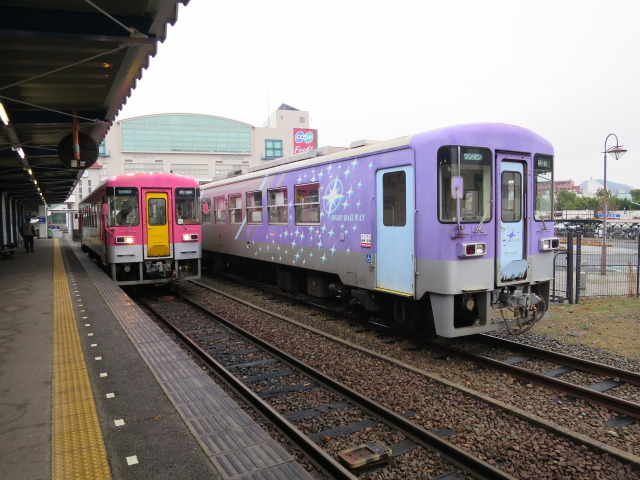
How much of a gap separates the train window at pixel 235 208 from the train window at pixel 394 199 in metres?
6.94

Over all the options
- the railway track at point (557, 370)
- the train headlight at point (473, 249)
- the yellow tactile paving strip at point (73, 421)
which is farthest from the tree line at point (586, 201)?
the yellow tactile paving strip at point (73, 421)

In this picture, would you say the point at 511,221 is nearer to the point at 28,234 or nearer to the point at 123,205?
the point at 123,205

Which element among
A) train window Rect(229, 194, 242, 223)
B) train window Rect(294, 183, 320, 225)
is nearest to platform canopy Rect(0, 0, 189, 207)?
train window Rect(294, 183, 320, 225)

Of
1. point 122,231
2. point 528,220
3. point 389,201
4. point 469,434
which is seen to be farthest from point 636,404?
point 122,231

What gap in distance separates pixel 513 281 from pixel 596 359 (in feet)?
4.89

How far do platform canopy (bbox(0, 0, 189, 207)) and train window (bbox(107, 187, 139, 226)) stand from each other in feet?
4.75

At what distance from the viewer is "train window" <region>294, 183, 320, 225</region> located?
30.5 ft

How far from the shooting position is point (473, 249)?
6367mm

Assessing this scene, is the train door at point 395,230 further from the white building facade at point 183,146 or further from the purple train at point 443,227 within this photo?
the white building facade at point 183,146

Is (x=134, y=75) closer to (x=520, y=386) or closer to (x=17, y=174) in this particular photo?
(x=520, y=386)

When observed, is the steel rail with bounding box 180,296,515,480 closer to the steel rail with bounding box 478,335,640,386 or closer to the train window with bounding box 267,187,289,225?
the steel rail with bounding box 478,335,640,386

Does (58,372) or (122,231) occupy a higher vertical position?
(122,231)

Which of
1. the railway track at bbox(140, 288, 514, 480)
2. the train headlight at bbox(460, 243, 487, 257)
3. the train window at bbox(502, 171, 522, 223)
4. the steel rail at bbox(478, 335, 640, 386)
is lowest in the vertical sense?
the railway track at bbox(140, 288, 514, 480)

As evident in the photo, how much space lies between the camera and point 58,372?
500cm
